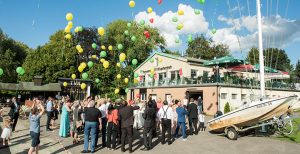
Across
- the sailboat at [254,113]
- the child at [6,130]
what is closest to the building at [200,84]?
the sailboat at [254,113]

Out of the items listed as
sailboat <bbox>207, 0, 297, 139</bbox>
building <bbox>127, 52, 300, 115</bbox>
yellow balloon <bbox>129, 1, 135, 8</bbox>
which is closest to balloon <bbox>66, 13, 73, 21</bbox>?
yellow balloon <bbox>129, 1, 135, 8</bbox>

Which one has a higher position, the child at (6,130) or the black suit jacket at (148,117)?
the black suit jacket at (148,117)

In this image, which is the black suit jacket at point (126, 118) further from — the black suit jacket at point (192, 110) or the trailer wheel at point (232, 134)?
the trailer wheel at point (232, 134)

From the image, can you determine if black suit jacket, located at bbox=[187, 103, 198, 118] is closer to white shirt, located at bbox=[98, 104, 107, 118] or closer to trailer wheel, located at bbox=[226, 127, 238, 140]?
trailer wheel, located at bbox=[226, 127, 238, 140]

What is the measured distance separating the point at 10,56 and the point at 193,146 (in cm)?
5211

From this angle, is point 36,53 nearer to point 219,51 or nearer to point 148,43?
point 148,43

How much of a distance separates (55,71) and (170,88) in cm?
2548

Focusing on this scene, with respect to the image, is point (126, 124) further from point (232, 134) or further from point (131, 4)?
point (131, 4)

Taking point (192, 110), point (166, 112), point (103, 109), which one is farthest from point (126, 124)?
→ point (192, 110)

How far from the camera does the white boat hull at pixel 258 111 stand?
1188 centimetres

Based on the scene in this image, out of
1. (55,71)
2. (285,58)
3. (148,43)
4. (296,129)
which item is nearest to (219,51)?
(148,43)

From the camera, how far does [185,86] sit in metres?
31.2

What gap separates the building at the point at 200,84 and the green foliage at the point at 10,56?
25447 mm

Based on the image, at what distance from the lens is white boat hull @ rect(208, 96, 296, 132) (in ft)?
39.0
